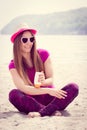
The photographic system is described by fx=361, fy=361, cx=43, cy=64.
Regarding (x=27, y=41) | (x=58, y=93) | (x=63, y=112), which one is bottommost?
(x=63, y=112)

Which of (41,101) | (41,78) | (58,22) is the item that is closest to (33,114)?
(41,101)

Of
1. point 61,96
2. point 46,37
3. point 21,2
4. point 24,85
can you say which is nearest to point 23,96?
point 24,85

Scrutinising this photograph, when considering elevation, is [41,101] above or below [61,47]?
below

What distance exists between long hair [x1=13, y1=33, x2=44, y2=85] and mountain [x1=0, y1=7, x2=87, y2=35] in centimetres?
10

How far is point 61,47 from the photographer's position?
79.2 inches

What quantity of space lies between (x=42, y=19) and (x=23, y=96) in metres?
0.44

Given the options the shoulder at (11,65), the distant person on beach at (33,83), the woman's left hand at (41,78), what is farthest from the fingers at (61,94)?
the shoulder at (11,65)

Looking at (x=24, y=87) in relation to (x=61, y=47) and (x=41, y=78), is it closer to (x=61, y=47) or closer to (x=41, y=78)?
(x=41, y=78)

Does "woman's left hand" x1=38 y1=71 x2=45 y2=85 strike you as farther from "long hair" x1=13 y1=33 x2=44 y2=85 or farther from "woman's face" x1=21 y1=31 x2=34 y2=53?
"woman's face" x1=21 y1=31 x2=34 y2=53

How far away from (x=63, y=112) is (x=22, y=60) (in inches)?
14.3

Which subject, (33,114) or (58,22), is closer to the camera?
(33,114)

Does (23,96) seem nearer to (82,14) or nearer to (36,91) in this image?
(36,91)

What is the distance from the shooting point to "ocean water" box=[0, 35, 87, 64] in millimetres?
1992

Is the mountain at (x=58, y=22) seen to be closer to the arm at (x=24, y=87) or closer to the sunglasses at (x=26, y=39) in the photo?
the sunglasses at (x=26, y=39)
